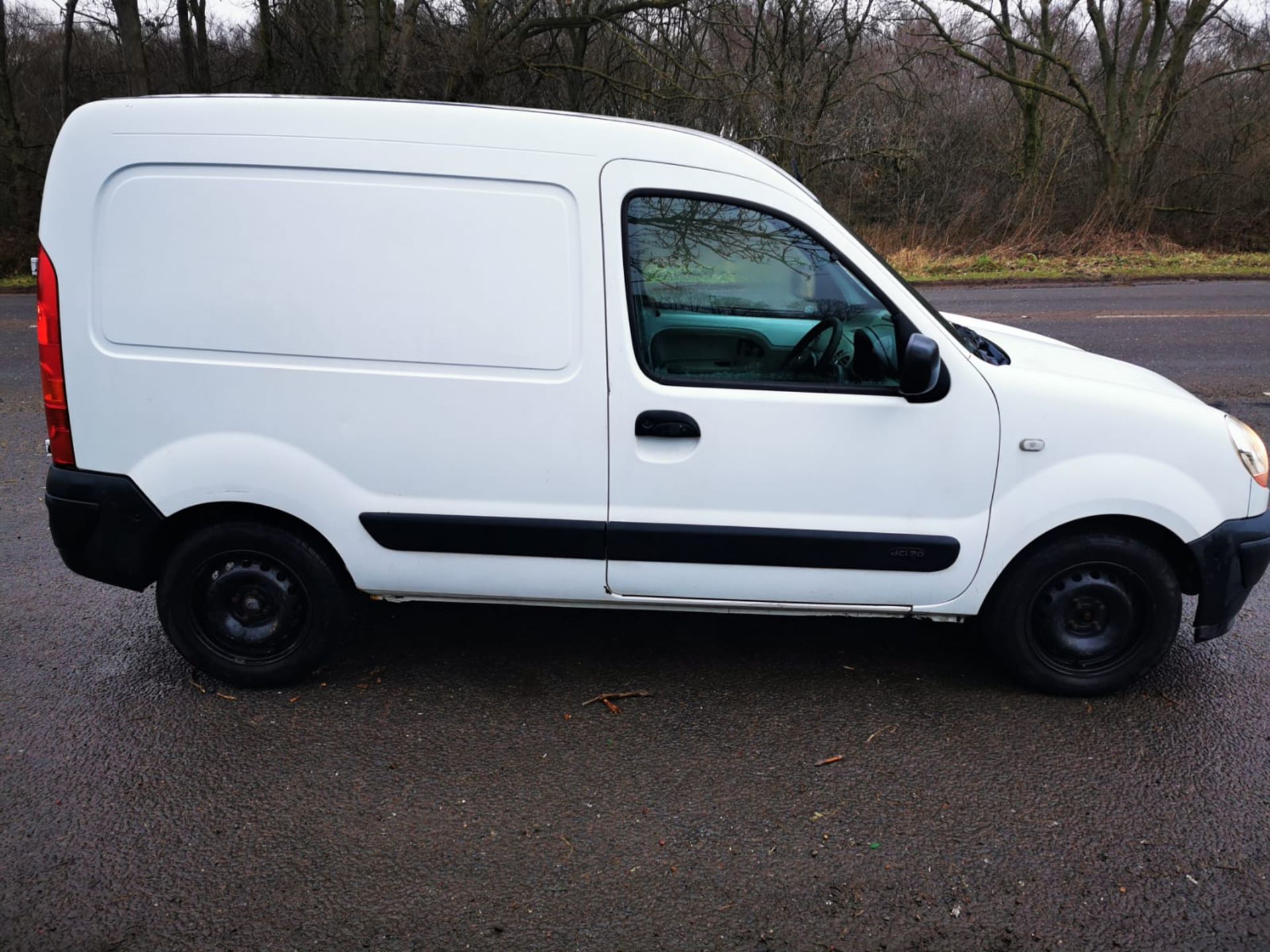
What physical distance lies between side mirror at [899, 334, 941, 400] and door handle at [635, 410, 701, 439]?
0.70 m

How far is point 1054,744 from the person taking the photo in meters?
3.54

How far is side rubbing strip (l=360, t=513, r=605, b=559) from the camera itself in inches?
144

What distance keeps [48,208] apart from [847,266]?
8.91ft

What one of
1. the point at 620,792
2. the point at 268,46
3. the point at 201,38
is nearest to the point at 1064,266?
the point at 268,46

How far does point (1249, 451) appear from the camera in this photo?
12.2ft

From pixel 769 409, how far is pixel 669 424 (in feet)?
1.12

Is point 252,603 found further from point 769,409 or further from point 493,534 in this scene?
point 769,409

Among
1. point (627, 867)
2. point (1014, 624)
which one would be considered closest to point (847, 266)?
point (1014, 624)

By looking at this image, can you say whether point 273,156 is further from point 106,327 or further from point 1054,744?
point 1054,744

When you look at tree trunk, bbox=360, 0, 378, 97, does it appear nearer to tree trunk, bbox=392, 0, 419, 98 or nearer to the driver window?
tree trunk, bbox=392, 0, 419, 98

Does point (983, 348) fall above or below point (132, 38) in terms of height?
below

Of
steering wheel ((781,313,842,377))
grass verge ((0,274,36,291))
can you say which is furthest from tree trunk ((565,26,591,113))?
steering wheel ((781,313,842,377))

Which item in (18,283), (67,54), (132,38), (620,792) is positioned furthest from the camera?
(67,54)

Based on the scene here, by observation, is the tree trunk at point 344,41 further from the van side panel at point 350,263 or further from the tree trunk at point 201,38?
the van side panel at point 350,263
